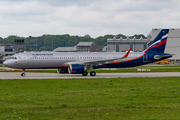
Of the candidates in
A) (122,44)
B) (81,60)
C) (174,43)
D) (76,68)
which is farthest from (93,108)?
(122,44)

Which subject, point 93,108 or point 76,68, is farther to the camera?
point 76,68

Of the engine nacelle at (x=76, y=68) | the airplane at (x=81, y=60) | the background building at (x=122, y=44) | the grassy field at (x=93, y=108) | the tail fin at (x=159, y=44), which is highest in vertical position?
the background building at (x=122, y=44)

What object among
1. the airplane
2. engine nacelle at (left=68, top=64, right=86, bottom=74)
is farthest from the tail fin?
engine nacelle at (left=68, top=64, right=86, bottom=74)

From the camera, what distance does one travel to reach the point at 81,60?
152 ft

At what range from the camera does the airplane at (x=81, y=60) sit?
44003 mm

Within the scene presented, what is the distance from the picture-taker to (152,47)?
163 ft

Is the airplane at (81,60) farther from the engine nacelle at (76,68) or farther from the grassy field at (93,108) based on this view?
the grassy field at (93,108)

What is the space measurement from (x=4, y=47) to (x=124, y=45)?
71255mm

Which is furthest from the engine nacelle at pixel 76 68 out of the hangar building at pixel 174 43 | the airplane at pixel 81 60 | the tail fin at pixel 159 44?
the hangar building at pixel 174 43

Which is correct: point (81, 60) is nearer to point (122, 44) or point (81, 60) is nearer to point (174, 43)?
point (174, 43)

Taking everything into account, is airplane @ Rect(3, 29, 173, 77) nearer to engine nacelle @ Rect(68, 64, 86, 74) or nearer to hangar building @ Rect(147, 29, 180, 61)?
engine nacelle @ Rect(68, 64, 86, 74)

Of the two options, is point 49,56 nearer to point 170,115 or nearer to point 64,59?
point 64,59

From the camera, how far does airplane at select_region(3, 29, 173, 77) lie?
144 feet

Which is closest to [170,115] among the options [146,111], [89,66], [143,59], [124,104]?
[146,111]
